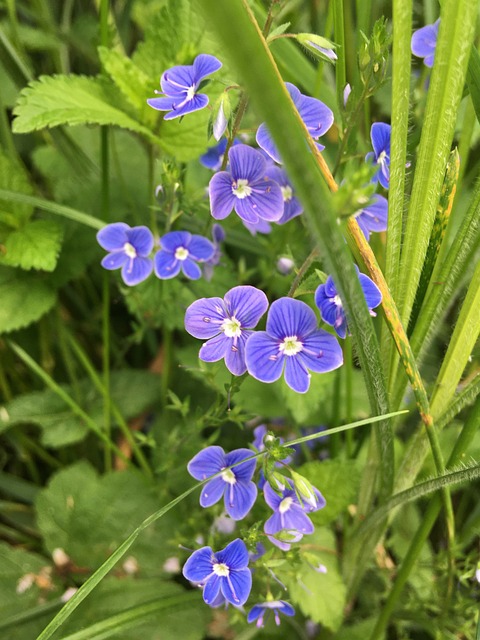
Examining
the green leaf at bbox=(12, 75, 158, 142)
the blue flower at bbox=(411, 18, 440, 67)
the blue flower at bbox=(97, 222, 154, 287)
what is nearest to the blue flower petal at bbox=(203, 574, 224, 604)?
the blue flower at bbox=(97, 222, 154, 287)

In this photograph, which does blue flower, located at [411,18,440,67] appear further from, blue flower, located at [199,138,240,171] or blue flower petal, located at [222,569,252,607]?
blue flower petal, located at [222,569,252,607]

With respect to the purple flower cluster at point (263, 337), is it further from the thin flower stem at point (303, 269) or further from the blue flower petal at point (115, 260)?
the blue flower petal at point (115, 260)

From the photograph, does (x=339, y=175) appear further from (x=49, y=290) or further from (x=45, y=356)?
(x=45, y=356)

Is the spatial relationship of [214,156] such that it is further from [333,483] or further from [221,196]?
[333,483]

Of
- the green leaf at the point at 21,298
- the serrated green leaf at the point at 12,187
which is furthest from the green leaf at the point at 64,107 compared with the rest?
the green leaf at the point at 21,298

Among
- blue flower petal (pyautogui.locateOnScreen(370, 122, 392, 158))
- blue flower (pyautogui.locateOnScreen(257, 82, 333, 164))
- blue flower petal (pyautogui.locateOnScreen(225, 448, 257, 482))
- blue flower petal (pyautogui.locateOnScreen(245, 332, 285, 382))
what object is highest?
blue flower (pyautogui.locateOnScreen(257, 82, 333, 164))

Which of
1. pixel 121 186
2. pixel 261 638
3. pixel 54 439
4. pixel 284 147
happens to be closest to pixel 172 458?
pixel 54 439

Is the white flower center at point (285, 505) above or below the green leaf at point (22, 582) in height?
above
